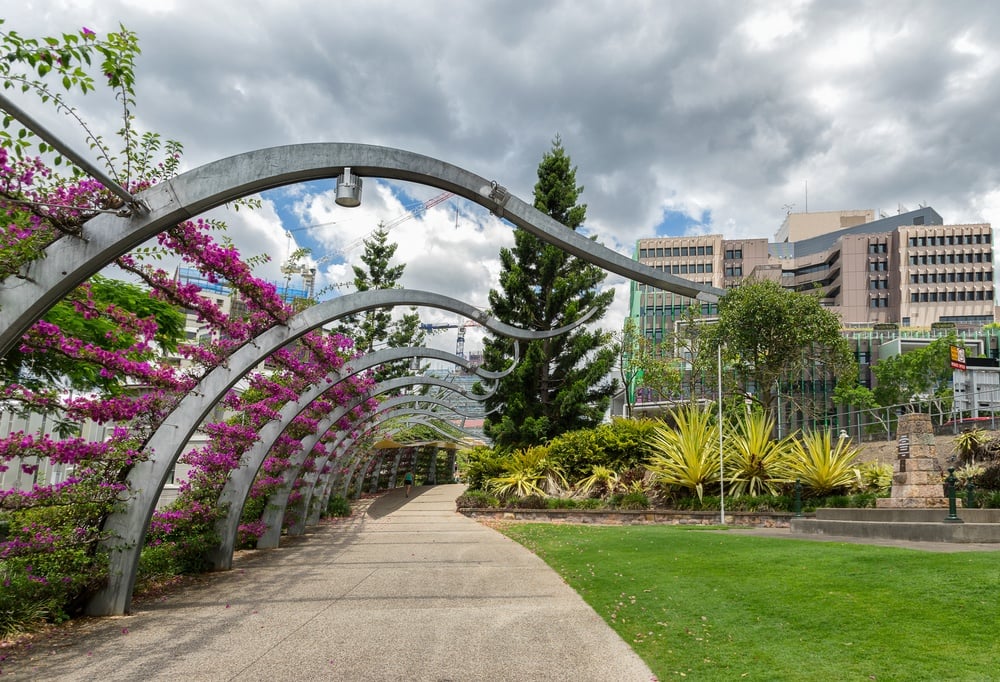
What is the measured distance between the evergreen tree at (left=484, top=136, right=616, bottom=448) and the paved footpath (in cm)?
1756

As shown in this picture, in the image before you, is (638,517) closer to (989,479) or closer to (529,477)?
(529,477)

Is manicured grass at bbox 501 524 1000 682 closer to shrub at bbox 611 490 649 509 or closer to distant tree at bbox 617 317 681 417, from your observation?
shrub at bbox 611 490 649 509

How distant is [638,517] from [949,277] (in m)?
72.1

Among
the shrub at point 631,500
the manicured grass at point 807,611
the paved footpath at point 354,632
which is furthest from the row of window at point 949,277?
the paved footpath at point 354,632

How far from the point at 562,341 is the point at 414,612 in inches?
910

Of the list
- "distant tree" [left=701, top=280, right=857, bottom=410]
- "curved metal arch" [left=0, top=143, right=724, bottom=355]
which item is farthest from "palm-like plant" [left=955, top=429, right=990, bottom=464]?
"curved metal arch" [left=0, top=143, right=724, bottom=355]

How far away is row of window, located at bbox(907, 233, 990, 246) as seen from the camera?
7531cm

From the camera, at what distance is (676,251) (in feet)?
278

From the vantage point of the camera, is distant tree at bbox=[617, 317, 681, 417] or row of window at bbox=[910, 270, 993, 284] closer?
distant tree at bbox=[617, 317, 681, 417]

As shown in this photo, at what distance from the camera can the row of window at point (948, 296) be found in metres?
74.6

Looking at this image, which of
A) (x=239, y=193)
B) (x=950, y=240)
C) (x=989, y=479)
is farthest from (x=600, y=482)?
(x=950, y=240)

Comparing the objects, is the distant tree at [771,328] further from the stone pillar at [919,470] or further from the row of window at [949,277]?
the row of window at [949,277]

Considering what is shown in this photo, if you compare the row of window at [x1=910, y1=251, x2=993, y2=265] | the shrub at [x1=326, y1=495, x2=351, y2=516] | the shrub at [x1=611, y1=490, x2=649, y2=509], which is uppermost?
the row of window at [x1=910, y1=251, x2=993, y2=265]

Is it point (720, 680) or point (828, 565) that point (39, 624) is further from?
point (828, 565)
